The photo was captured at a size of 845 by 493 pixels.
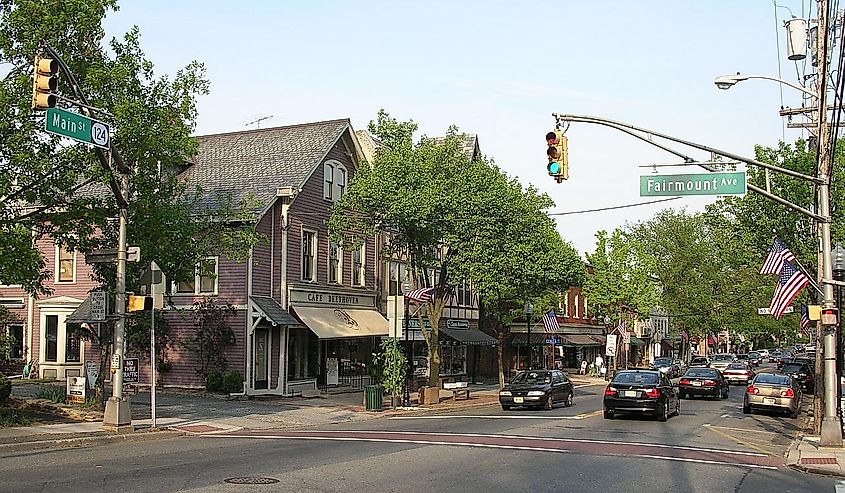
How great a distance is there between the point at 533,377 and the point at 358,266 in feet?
35.9

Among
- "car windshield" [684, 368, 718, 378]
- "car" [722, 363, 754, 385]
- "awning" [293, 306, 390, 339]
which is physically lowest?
"car" [722, 363, 754, 385]

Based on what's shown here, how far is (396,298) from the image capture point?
32281 millimetres

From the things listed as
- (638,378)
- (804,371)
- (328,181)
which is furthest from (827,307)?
(804,371)

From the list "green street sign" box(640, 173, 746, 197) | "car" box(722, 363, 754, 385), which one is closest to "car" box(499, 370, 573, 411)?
"green street sign" box(640, 173, 746, 197)

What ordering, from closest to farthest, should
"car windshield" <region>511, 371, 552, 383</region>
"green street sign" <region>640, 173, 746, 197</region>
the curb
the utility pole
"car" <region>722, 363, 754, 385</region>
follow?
the curb
"green street sign" <region>640, 173, 746, 197</region>
the utility pole
"car windshield" <region>511, 371, 552, 383</region>
"car" <region>722, 363, 754, 385</region>

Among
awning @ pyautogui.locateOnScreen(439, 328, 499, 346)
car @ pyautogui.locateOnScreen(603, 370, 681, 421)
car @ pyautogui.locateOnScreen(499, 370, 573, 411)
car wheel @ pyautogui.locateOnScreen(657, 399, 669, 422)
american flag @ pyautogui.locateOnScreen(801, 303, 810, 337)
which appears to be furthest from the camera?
awning @ pyautogui.locateOnScreen(439, 328, 499, 346)

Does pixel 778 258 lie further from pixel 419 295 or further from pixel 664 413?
pixel 419 295

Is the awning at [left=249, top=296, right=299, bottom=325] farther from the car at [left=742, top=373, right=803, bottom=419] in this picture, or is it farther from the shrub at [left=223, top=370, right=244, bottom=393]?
the car at [left=742, top=373, right=803, bottom=419]

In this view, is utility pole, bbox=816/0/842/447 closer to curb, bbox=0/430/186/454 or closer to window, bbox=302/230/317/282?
curb, bbox=0/430/186/454

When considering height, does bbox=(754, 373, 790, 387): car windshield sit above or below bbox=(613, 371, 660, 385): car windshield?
below

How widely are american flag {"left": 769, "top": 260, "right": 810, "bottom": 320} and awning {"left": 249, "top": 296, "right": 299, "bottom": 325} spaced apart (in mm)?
16926

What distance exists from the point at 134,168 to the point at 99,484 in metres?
12.0

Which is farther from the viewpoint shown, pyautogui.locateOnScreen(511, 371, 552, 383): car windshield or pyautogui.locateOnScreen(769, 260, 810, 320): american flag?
pyautogui.locateOnScreen(511, 371, 552, 383): car windshield

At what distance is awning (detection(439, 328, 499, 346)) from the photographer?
158 ft
